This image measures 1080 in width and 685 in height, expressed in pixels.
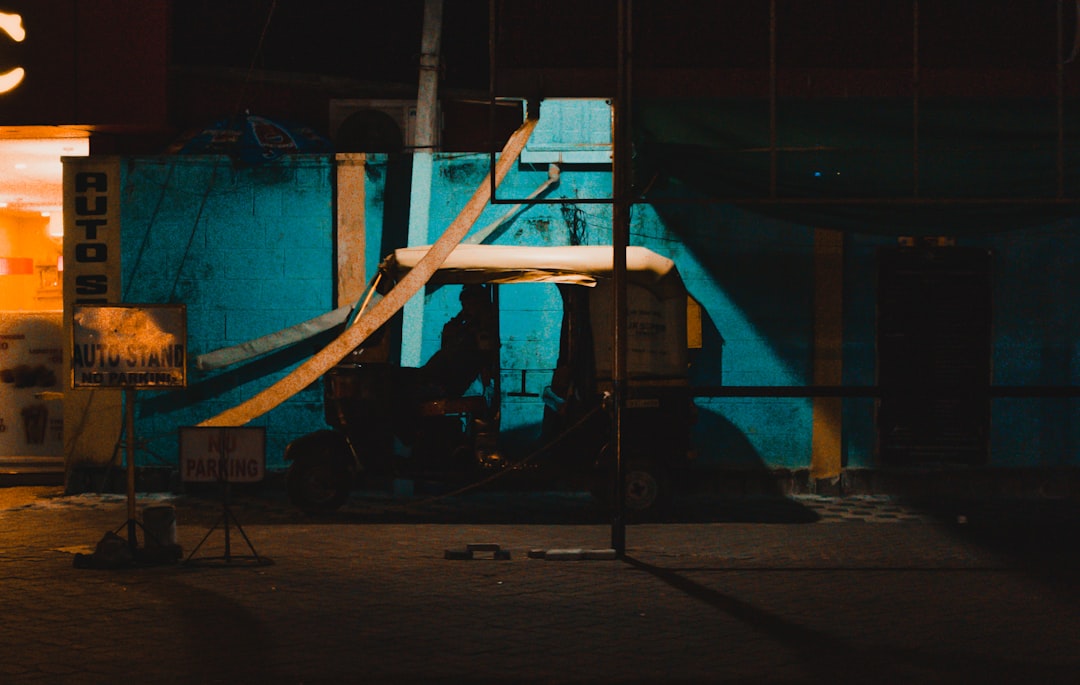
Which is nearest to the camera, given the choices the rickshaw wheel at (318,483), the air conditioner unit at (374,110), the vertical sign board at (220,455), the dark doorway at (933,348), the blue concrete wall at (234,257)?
the vertical sign board at (220,455)

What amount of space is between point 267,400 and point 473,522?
2.15 m

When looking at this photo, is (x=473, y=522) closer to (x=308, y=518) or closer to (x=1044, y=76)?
(x=308, y=518)

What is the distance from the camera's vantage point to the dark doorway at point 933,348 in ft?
45.3

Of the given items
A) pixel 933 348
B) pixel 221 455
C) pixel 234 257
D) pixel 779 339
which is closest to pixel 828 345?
pixel 779 339

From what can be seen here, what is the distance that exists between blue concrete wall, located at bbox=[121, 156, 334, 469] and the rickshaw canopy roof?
6.93 feet

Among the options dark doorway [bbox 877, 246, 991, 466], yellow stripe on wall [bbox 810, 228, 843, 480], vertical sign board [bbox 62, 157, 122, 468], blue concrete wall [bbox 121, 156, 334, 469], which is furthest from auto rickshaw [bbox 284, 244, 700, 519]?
vertical sign board [bbox 62, 157, 122, 468]

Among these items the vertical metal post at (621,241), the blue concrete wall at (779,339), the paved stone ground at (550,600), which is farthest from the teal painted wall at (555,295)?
the vertical metal post at (621,241)

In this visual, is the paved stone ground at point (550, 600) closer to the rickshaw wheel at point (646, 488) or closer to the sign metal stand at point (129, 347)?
the rickshaw wheel at point (646, 488)

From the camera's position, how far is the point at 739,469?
14.0m

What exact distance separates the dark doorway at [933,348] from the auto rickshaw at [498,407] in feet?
8.65

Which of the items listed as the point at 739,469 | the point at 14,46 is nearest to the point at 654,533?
the point at 739,469

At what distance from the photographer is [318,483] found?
40.0 ft

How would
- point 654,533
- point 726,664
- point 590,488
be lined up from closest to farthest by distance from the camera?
point 726,664 → point 654,533 → point 590,488

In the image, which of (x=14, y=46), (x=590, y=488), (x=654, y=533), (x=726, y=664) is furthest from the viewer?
(x=14, y=46)
